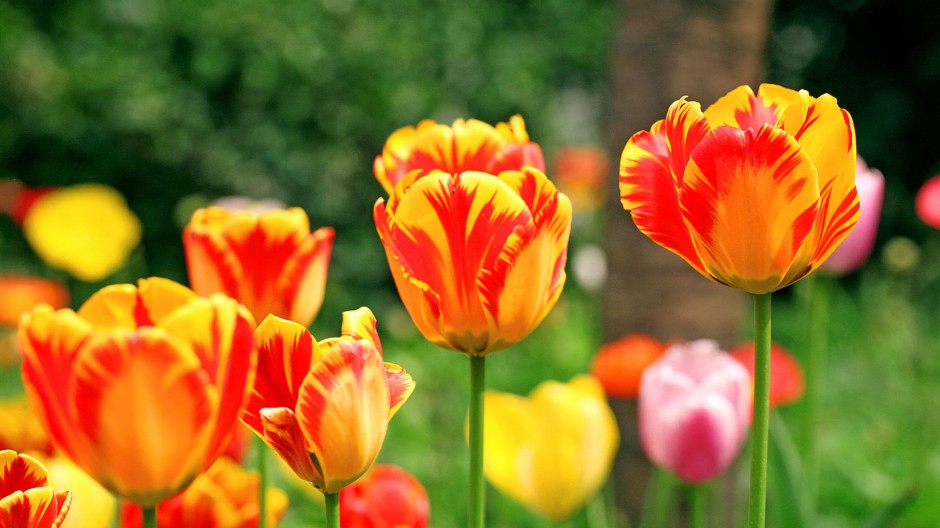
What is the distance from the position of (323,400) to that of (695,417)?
2.11 feet

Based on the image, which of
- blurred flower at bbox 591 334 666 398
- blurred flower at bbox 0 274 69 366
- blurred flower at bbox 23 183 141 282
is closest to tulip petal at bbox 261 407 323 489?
blurred flower at bbox 591 334 666 398

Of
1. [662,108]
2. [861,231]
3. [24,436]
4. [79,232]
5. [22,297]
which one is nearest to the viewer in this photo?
[24,436]

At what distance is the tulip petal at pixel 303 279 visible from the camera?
0.81 meters

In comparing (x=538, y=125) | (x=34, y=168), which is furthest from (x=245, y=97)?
(x=538, y=125)

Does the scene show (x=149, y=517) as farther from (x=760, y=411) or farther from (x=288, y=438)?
(x=760, y=411)

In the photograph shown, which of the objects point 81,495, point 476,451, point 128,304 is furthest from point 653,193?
point 81,495

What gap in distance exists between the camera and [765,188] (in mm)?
561

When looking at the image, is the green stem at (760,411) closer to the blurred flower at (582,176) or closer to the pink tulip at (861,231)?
the pink tulip at (861,231)

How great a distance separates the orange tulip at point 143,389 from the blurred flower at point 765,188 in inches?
9.9

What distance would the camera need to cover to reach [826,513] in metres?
2.35

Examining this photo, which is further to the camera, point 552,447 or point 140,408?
point 552,447

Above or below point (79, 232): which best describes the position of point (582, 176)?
below

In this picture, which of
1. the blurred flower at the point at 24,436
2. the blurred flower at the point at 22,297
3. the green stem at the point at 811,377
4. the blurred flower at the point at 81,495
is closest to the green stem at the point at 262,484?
the blurred flower at the point at 81,495

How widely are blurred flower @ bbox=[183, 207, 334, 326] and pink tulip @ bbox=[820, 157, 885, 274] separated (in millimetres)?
673
